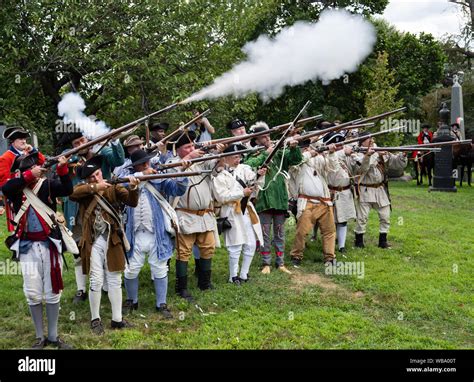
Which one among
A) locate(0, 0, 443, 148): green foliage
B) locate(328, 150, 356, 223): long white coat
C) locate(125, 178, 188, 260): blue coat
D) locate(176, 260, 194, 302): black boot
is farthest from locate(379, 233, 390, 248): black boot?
locate(0, 0, 443, 148): green foliage

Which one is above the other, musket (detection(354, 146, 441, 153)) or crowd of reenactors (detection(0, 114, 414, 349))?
musket (detection(354, 146, 441, 153))

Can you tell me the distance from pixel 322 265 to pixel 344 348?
146 inches

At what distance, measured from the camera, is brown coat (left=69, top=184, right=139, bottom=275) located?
6.59m

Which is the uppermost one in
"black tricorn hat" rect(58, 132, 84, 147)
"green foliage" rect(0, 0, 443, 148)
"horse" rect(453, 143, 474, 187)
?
"green foliage" rect(0, 0, 443, 148)

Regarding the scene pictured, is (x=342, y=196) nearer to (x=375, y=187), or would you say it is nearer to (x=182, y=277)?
(x=375, y=187)

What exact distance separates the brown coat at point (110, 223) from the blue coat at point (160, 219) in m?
0.66

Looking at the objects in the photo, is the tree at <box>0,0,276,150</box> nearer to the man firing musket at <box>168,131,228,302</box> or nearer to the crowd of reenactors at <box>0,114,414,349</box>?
the crowd of reenactors at <box>0,114,414,349</box>

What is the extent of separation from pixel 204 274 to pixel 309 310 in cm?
176

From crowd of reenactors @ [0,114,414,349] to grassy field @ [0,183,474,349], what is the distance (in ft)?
0.98

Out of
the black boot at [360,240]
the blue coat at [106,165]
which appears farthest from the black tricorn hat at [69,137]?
the black boot at [360,240]

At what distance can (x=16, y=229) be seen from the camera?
6.12 meters

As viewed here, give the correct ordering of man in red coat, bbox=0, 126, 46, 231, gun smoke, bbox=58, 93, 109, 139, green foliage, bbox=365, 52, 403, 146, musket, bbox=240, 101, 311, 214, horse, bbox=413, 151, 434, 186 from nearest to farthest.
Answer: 1. man in red coat, bbox=0, 126, 46, 231
2. gun smoke, bbox=58, 93, 109, 139
3. musket, bbox=240, 101, 311, 214
4. horse, bbox=413, 151, 434, 186
5. green foliage, bbox=365, 52, 403, 146

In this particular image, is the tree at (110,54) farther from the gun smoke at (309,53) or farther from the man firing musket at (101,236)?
the man firing musket at (101,236)

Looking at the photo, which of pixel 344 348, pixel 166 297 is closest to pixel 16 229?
pixel 166 297
